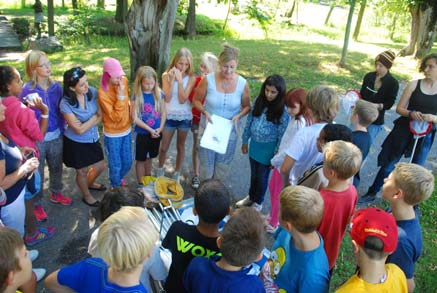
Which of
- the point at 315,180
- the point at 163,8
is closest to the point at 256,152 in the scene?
the point at 315,180

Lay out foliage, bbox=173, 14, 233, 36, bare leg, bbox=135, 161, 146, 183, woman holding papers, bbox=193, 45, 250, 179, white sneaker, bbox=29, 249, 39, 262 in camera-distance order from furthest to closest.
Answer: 1. foliage, bbox=173, 14, 233, 36
2. bare leg, bbox=135, 161, 146, 183
3. woman holding papers, bbox=193, 45, 250, 179
4. white sneaker, bbox=29, 249, 39, 262

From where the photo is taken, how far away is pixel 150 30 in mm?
7242

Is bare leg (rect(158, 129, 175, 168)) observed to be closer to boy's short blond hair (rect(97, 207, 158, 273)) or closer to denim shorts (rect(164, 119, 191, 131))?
denim shorts (rect(164, 119, 191, 131))

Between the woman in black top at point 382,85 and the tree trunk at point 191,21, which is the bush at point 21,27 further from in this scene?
the woman in black top at point 382,85

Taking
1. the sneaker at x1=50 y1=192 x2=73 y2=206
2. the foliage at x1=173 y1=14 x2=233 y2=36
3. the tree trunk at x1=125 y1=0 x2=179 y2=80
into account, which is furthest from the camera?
the foliage at x1=173 y1=14 x2=233 y2=36

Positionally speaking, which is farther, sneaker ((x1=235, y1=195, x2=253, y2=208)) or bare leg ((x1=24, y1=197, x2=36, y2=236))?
sneaker ((x1=235, y1=195, x2=253, y2=208))

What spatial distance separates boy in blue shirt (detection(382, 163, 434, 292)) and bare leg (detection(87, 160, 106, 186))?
9.85 feet

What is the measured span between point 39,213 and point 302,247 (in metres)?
2.96

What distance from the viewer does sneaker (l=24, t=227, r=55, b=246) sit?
3389 millimetres

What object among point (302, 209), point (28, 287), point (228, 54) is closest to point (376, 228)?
point (302, 209)

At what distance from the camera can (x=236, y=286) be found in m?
1.75

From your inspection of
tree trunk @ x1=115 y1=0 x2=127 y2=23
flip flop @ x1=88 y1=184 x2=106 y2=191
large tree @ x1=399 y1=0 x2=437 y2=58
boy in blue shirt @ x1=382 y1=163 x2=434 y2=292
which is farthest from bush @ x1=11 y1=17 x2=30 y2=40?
boy in blue shirt @ x1=382 y1=163 x2=434 y2=292

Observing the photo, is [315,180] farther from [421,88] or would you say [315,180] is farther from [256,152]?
[421,88]

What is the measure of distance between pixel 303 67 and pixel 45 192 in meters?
8.71
